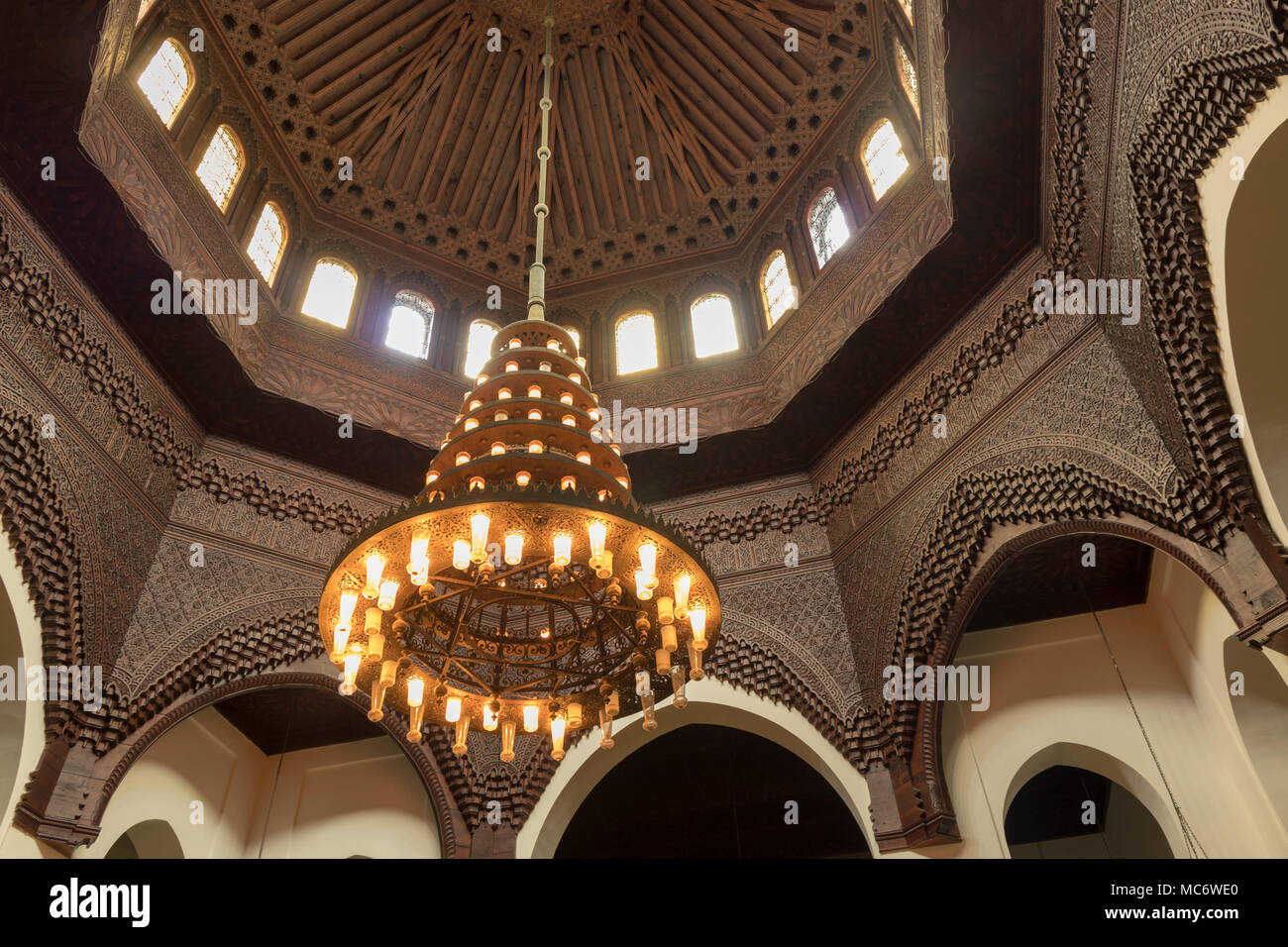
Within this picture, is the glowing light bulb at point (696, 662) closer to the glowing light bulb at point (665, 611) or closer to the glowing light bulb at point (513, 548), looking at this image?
the glowing light bulb at point (665, 611)

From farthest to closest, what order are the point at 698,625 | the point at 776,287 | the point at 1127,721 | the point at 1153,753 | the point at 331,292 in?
1. the point at 776,287
2. the point at 331,292
3. the point at 1127,721
4. the point at 1153,753
5. the point at 698,625

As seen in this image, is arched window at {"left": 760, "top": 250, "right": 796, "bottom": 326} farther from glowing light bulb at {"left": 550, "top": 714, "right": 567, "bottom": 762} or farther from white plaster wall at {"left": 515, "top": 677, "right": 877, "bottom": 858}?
glowing light bulb at {"left": 550, "top": 714, "right": 567, "bottom": 762}

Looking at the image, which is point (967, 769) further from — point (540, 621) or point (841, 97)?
point (841, 97)

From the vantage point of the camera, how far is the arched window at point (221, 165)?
25.7 ft

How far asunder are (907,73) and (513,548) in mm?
6015

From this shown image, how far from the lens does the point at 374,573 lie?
4.00 meters

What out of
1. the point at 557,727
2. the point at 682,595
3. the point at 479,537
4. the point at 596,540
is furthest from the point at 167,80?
the point at 682,595

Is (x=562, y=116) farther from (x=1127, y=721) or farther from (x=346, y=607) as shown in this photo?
(x=1127, y=721)

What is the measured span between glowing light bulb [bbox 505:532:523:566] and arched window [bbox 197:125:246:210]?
5.45 m

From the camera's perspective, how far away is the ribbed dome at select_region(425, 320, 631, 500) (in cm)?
443

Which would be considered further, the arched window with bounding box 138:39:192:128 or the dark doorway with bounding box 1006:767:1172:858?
the dark doorway with bounding box 1006:767:1172:858

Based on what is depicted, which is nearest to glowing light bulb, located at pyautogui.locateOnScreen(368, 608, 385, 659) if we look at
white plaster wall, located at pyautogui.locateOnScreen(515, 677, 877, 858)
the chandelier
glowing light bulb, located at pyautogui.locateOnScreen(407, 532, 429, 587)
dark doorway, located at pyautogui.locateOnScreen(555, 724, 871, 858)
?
the chandelier

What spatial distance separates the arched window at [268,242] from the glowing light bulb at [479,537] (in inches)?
211
